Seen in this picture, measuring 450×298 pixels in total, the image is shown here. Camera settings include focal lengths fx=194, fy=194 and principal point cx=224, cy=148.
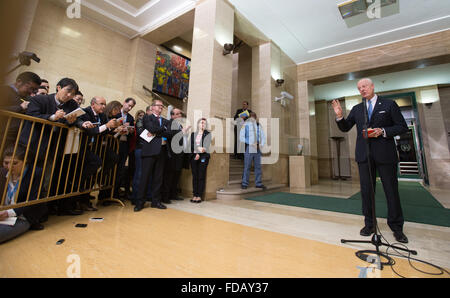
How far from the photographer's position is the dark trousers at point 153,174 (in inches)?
116

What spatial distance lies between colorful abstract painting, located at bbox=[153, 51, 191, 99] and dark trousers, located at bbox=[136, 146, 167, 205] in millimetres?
4789

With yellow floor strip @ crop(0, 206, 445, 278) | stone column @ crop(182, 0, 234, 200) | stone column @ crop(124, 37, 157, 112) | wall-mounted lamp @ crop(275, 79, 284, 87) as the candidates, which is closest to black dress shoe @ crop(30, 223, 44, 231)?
yellow floor strip @ crop(0, 206, 445, 278)

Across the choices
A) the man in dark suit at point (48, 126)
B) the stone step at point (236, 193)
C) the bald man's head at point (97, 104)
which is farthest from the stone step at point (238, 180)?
the man in dark suit at point (48, 126)

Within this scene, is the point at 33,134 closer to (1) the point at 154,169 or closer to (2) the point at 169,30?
(1) the point at 154,169

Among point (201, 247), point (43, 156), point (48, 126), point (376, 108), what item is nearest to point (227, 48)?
point (376, 108)

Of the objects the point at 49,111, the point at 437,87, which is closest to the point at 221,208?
the point at 49,111

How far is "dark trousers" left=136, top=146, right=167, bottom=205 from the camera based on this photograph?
293cm

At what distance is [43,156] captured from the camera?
209cm

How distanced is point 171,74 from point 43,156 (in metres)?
6.35

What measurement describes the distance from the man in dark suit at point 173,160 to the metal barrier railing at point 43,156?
1.00m

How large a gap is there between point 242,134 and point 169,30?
14.1 ft

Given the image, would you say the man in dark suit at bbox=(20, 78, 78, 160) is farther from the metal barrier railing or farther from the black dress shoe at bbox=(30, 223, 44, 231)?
the black dress shoe at bbox=(30, 223, 44, 231)

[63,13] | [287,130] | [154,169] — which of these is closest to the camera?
[154,169]

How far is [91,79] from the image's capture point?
5.82 meters
